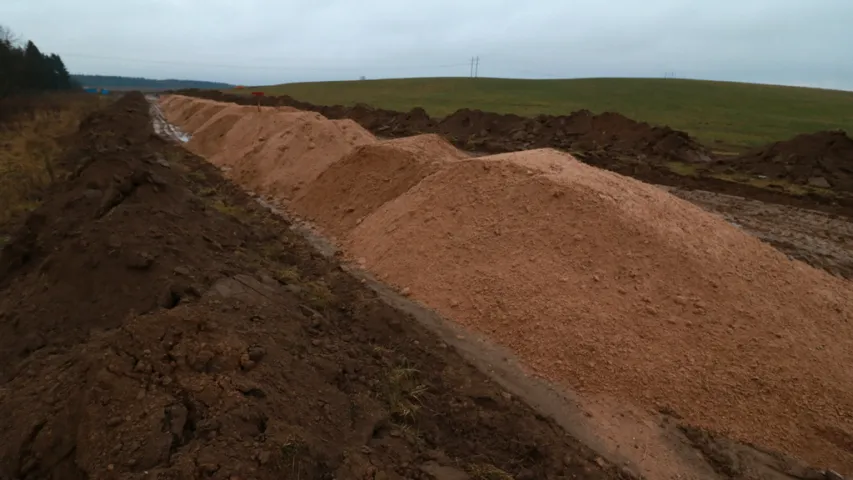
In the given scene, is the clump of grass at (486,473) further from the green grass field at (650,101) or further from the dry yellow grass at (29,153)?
the green grass field at (650,101)

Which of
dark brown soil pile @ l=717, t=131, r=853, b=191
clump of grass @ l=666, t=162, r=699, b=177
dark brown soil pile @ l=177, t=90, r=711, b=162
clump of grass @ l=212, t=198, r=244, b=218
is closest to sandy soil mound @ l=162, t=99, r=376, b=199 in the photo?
clump of grass @ l=212, t=198, r=244, b=218

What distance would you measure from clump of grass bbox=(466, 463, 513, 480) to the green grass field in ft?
77.8

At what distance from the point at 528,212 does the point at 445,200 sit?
1.76 meters

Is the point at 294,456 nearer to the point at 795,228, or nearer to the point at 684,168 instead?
the point at 795,228

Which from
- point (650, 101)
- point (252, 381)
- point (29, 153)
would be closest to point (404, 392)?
point (252, 381)

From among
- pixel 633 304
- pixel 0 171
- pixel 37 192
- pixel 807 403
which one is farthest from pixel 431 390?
pixel 0 171

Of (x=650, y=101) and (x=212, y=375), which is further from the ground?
(x=650, y=101)

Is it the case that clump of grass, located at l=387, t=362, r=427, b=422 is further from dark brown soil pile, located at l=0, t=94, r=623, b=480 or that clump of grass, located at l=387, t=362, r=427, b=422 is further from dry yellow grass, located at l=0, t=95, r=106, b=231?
dry yellow grass, located at l=0, t=95, r=106, b=231

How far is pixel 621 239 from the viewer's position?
22.1 ft

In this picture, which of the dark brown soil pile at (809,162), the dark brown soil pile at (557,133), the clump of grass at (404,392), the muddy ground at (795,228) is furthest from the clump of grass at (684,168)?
the clump of grass at (404,392)

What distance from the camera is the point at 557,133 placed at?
2250 cm

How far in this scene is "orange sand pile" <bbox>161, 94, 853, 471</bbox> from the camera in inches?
202

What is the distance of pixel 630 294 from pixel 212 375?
195 inches

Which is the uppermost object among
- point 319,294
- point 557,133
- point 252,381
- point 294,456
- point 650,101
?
point 650,101
